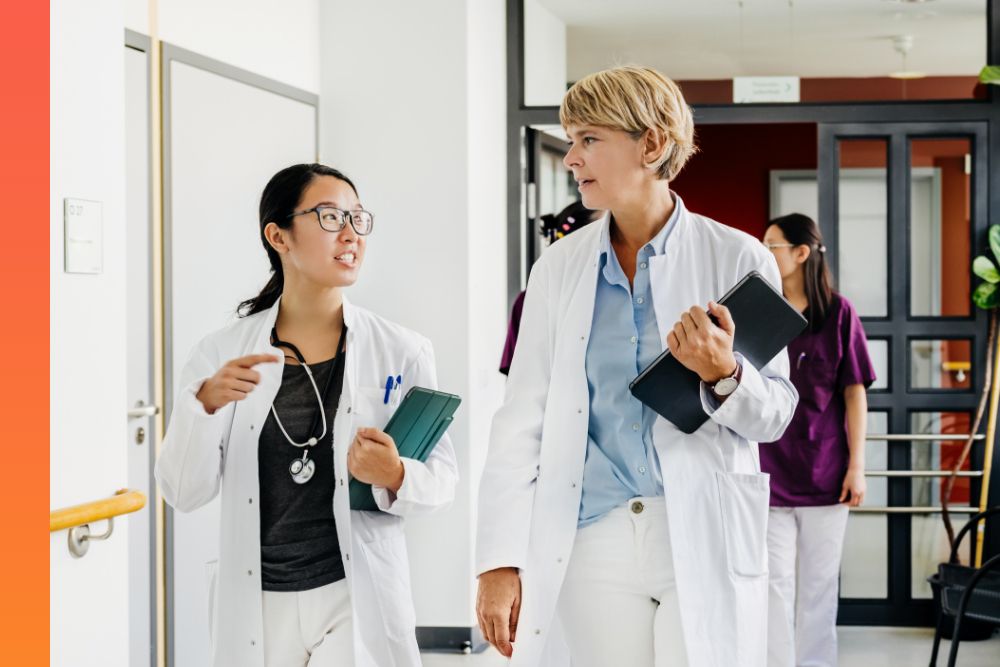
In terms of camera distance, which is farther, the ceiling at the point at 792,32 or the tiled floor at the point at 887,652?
the ceiling at the point at 792,32

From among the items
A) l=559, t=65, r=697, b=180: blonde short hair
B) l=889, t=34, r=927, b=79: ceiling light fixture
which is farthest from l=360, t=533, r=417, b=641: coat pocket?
l=889, t=34, r=927, b=79: ceiling light fixture

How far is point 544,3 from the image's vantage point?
5.47m

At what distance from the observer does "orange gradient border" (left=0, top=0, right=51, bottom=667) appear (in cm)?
191

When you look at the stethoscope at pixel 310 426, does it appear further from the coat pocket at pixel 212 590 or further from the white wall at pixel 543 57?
the white wall at pixel 543 57

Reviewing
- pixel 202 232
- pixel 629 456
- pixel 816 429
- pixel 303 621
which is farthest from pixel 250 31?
pixel 629 456

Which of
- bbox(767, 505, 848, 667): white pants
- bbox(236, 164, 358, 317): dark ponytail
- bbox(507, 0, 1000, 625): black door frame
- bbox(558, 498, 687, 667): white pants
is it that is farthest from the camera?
bbox(507, 0, 1000, 625): black door frame

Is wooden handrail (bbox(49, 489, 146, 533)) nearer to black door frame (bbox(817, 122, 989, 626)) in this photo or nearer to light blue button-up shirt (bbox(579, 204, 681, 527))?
light blue button-up shirt (bbox(579, 204, 681, 527))

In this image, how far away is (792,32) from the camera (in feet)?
17.8

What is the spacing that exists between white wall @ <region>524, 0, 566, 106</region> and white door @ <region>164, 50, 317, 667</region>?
159 cm

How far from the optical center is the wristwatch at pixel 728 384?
6.27ft

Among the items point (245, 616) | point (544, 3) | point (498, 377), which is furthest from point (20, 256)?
point (544, 3)

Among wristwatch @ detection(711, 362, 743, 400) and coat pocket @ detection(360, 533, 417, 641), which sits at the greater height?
wristwatch @ detection(711, 362, 743, 400)

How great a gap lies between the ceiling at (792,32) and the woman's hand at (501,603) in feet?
12.4

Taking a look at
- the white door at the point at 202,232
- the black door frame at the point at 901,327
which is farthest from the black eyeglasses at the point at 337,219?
the black door frame at the point at 901,327
